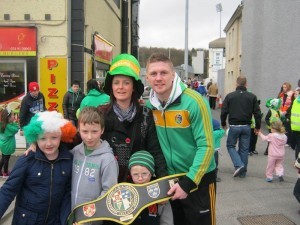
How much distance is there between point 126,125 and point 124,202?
1.92ft

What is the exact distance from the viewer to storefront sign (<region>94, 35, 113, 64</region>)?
11059mm

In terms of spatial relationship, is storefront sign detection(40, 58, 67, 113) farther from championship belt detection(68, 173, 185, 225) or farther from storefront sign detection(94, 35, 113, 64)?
championship belt detection(68, 173, 185, 225)

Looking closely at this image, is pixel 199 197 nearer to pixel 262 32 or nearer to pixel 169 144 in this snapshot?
pixel 169 144

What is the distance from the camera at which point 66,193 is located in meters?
2.80

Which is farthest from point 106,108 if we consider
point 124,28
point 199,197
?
point 124,28

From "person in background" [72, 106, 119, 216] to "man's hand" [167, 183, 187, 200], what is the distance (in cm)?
41

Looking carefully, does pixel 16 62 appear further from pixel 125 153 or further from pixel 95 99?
pixel 125 153

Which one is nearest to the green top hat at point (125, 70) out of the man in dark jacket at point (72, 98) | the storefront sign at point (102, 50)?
the man in dark jacket at point (72, 98)

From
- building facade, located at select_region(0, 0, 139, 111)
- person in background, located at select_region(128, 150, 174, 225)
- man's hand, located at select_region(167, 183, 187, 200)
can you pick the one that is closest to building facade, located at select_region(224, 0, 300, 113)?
building facade, located at select_region(0, 0, 139, 111)

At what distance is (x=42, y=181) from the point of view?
8.94 ft

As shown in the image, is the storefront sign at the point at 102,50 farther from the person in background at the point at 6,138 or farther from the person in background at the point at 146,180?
the person in background at the point at 146,180

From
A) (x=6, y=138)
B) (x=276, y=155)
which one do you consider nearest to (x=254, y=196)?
(x=276, y=155)

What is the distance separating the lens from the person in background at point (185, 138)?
8.71ft

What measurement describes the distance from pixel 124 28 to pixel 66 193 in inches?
629
